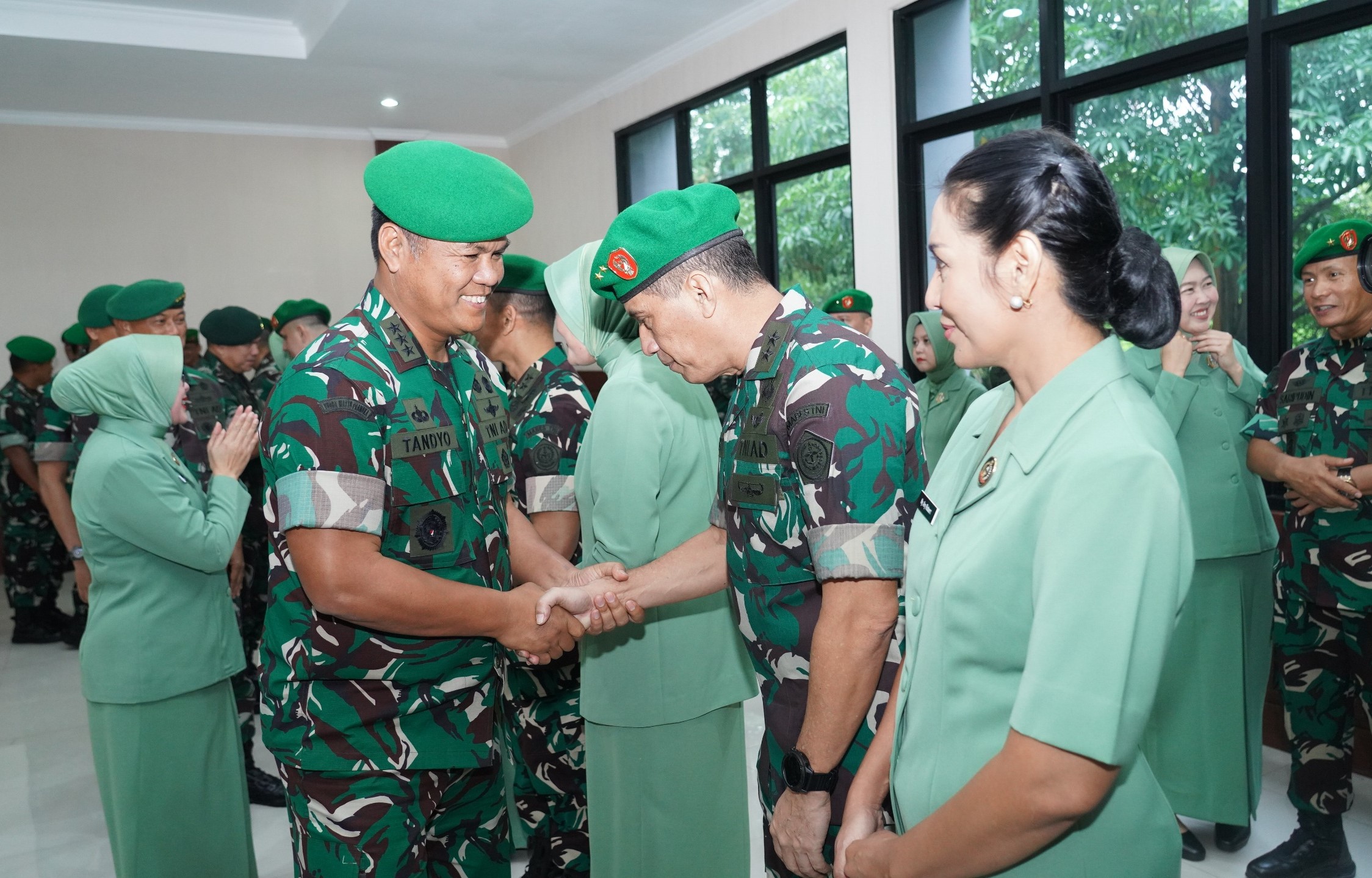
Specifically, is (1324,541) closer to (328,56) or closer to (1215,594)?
(1215,594)

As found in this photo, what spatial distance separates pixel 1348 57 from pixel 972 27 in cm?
182

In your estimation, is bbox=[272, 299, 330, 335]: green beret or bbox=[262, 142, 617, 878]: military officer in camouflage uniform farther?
bbox=[272, 299, 330, 335]: green beret

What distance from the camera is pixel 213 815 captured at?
7.70 feet

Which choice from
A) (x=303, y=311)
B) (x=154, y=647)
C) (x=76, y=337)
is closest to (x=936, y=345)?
(x=303, y=311)

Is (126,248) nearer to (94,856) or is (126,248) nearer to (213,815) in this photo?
(94,856)

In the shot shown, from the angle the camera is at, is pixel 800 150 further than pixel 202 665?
Yes

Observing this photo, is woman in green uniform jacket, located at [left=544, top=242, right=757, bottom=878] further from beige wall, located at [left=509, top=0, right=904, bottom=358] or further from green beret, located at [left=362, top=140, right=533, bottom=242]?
beige wall, located at [left=509, top=0, right=904, bottom=358]

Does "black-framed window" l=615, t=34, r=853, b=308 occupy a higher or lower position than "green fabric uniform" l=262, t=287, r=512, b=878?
higher

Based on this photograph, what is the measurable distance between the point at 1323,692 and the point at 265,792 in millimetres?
3519

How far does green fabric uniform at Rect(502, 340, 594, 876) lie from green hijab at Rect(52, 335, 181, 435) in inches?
36.5

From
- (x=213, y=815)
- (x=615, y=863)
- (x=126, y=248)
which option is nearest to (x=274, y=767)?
(x=213, y=815)

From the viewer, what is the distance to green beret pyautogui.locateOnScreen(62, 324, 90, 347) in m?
6.76

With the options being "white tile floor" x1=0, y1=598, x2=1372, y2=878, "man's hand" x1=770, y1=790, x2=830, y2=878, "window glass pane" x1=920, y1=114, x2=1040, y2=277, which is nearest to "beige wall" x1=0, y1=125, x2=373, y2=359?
"white tile floor" x1=0, y1=598, x2=1372, y2=878

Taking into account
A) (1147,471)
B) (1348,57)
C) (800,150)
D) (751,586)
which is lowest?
(751,586)
